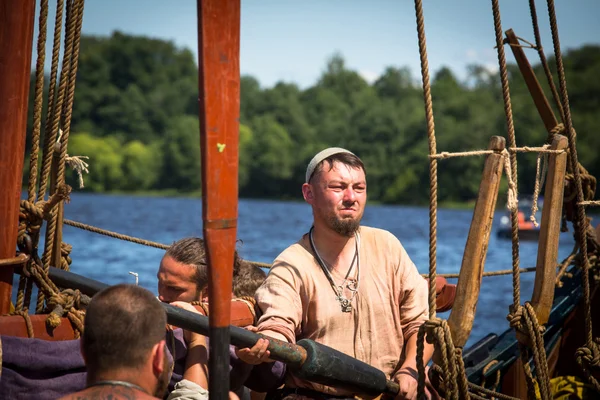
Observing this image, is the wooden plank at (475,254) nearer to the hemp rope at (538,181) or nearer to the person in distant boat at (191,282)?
the hemp rope at (538,181)

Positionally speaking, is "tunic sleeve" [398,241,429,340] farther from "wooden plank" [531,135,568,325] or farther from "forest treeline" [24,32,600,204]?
"forest treeline" [24,32,600,204]

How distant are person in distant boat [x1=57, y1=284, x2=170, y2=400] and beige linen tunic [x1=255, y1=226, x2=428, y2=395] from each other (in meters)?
1.25

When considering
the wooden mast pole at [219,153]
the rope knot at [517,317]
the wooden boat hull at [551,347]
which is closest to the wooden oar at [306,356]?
the wooden mast pole at [219,153]

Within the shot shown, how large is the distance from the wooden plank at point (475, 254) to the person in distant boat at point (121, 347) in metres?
1.43

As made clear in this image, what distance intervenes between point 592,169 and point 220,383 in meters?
56.3

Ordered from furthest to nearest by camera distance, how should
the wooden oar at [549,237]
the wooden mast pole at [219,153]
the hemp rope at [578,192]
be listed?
the hemp rope at [578,192] < the wooden oar at [549,237] < the wooden mast pole at [219,153]

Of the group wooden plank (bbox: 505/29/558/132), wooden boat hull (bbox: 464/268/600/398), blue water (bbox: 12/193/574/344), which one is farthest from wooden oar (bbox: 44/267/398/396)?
wooden plank (bbox: 505/29/558/132)

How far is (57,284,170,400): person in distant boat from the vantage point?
87.3 inches

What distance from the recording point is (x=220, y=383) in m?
2.47

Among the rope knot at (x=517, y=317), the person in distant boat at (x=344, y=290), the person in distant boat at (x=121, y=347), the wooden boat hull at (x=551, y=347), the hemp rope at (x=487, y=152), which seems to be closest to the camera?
the person in distant boat at (x=121, y=347)

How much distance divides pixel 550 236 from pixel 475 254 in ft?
2.74

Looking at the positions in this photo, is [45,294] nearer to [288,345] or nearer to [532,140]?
[288,345]

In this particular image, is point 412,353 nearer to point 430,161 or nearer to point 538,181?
point 430,161

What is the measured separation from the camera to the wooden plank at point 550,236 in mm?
3965
